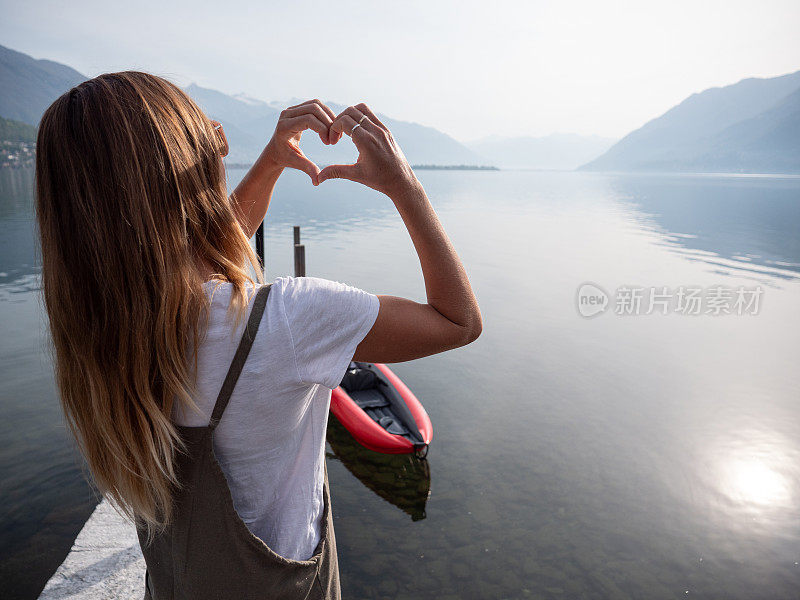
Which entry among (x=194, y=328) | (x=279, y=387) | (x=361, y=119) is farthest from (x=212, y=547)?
(x=361, y=119)

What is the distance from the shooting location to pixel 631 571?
21.8ft

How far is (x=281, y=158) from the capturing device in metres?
1.79

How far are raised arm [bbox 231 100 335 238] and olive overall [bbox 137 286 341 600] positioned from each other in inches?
30.7

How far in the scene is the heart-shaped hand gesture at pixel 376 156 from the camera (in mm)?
1258

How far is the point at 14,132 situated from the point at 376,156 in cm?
14826

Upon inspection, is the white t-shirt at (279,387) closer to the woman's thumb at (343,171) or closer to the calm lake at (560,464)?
the woman's thumb at (343,171)

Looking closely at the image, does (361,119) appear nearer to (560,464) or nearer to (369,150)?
(369,150)

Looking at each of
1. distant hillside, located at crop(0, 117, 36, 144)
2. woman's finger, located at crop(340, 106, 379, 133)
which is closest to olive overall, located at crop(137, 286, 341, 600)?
woman's finger, located at crop(340, 106, 379, 133)

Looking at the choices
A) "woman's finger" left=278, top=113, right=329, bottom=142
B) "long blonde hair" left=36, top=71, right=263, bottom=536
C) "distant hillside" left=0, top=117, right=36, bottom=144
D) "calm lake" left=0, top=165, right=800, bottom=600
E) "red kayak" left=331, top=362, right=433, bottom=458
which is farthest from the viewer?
"distant hillside" left=0, top=117, right=36, bottom=144

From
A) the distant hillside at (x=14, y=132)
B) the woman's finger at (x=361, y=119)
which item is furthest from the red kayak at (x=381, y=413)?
the distant hillside at (x=14, y=132)

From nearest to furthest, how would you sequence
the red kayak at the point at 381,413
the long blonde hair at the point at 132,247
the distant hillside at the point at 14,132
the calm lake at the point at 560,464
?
1. the long blonde hair at the point at 132,247
2. the calm lake at the point at 560,464
3. the red kayak at the point at 381,413
4. the distant hillside at the point at 14,132

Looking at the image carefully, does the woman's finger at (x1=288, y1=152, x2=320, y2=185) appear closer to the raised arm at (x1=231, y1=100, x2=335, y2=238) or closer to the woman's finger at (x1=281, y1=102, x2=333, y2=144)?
the raised arm at (x1=231, y1=100, x2=335, y2=238)

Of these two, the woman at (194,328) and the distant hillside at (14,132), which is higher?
the distant hillside at (14,132)

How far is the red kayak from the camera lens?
7.88 meters
